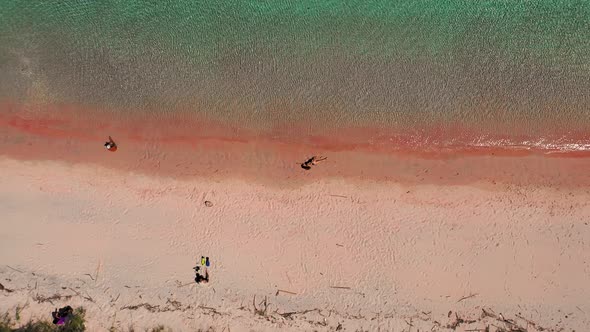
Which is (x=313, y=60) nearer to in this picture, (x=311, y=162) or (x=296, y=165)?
(x=311, y=162)

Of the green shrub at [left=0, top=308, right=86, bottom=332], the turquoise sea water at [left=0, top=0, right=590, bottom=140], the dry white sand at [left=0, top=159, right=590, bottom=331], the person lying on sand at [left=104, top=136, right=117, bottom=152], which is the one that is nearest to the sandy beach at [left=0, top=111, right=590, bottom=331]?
the dry white sand at [left=0, top=159, right=590, bottom=331]

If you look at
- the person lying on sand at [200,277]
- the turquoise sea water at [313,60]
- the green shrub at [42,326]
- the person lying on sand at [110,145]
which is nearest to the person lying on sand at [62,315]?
the green shrub at [42,326]

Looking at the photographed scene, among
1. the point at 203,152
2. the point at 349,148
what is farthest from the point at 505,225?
the point at 203,152

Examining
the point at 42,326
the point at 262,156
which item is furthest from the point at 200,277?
the point at 42,326

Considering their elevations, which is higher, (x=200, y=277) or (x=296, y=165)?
(x=296, y=165)

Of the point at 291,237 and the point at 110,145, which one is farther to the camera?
the point at 110,145

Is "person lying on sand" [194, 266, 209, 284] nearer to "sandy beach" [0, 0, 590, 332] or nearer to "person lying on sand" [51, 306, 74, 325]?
"sandy beach" [0, 0, 590, 332]

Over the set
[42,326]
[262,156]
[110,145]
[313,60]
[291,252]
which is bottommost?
[42,326]

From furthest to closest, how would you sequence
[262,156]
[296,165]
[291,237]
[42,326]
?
[262,156], [296,165], [291,237], [42,326]

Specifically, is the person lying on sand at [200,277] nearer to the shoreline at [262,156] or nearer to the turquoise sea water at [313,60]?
the shoreline at [262,156]
